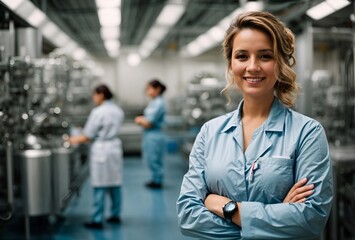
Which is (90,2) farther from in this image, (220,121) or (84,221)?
(220,121)

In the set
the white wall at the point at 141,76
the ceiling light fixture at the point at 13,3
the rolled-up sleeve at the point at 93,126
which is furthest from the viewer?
the white wall at the point at 141,76

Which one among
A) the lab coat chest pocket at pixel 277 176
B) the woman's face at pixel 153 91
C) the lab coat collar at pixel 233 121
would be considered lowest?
the lab coat chest pocket at pixel 277 176

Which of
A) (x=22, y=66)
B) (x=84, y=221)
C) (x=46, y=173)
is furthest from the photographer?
(x=84, y=221)

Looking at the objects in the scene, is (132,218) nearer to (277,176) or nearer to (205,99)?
A: (205,99)

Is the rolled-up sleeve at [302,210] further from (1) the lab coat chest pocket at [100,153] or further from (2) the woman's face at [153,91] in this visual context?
(2) the woman's face at [153,91]

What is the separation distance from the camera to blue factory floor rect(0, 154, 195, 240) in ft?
11.9

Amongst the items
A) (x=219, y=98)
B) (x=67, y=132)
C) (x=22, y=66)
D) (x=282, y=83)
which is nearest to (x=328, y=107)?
(x=219, y=98)

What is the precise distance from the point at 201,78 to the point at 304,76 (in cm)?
159

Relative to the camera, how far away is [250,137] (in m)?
1.34

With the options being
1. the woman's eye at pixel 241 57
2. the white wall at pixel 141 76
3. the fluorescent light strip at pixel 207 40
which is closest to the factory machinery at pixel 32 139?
the woman's eye at pixel 241 57

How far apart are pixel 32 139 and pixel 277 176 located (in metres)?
2.64

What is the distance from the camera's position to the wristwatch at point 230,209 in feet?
4.03

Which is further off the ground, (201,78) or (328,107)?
(201,78)

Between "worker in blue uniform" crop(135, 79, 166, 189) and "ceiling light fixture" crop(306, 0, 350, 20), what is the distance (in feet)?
8.99
